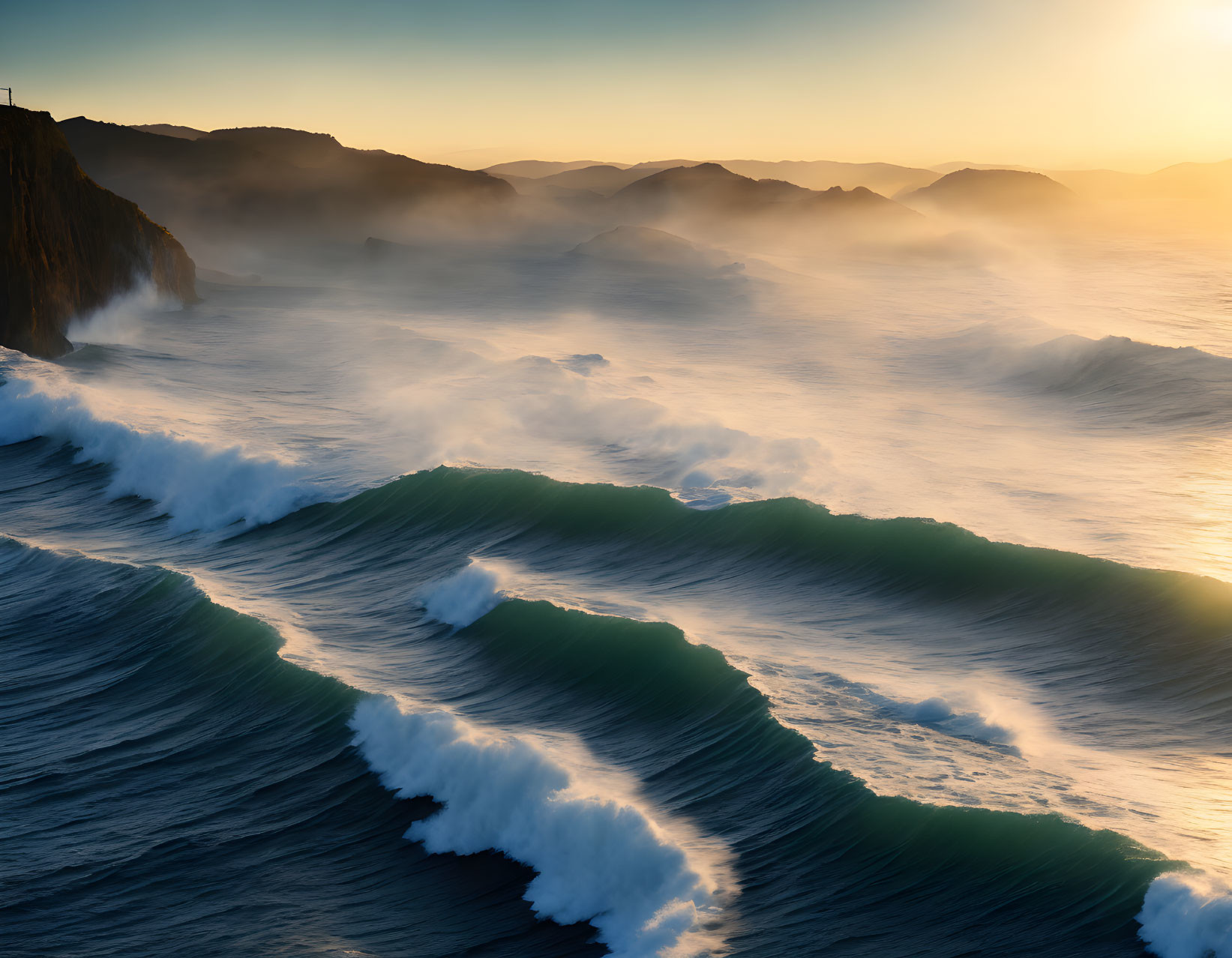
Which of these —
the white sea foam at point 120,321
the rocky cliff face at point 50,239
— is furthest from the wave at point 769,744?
the white sea foam at point 120,321

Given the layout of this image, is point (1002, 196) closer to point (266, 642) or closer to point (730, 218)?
point (730, 218)

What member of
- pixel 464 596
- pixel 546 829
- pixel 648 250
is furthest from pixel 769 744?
pixel 648 250

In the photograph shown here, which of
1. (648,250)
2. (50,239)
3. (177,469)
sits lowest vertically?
(177,469)

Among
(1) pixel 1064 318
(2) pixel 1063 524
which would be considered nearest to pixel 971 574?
(2) pixel 1063 524

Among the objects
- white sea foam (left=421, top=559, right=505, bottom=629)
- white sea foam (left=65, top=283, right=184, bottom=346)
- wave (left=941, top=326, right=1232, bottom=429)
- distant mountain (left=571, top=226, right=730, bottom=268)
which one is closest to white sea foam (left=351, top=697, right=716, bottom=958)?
white sea foam (left=421, top=559, right=505, bottom=629)

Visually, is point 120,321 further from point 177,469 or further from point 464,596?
point 464,596
